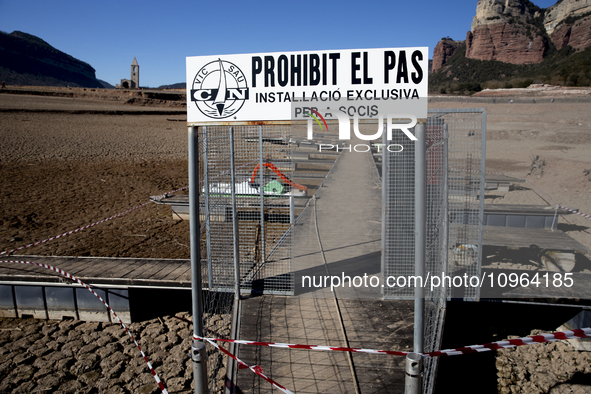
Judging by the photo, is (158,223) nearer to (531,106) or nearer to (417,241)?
(417,241)

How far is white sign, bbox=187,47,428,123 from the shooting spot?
2537mm

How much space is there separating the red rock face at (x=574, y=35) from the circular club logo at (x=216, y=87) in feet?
250

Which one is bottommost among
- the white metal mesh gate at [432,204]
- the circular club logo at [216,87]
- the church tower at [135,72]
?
the white metal mesh gate at [432,204]

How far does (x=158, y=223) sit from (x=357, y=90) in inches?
302

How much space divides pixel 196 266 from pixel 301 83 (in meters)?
1.52

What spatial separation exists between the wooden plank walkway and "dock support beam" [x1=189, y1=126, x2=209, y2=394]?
232 cm

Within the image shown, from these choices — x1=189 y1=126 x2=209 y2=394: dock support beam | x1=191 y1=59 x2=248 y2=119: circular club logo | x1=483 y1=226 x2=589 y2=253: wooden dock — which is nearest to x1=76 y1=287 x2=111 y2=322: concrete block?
x1=189 y1=126 x2=209 y2=394: dock support beam

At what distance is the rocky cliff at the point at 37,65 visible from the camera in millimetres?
130500

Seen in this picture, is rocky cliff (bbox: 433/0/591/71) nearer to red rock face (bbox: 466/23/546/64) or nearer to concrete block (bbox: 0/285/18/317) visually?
red rock face (bbox: 466/23/546/64)

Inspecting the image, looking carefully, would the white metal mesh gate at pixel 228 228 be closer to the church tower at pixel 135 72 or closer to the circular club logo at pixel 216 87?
the circular club logo at pixel 216 87

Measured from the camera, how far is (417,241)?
97.3 inches

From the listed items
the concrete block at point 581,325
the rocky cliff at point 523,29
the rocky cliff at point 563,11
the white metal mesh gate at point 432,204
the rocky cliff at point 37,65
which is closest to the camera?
the white metal mesh gate at point 432,204

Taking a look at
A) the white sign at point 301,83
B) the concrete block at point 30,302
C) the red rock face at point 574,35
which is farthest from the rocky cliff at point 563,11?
the concrete block at point 30,302

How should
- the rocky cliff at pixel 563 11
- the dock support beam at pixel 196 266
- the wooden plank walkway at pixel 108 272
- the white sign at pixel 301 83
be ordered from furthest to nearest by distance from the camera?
the rocky cliff at pixel 563 11, the wooden plank walkway at pixel 108 272, the dock support beam at pixel 196 266, the white sign at pixel 301 83
